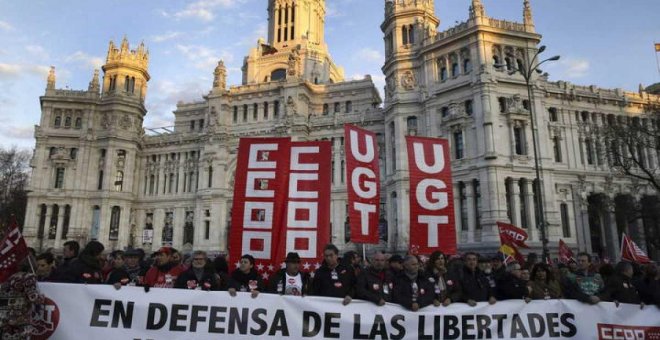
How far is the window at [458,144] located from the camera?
3898 cm

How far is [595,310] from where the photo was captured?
8.58 meters

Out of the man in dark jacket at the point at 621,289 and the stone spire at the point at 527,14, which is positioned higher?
the stone spire at the point at 527,14

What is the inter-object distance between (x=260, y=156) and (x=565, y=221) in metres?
36.7

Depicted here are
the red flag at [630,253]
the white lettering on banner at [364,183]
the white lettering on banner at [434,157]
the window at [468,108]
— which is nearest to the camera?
the white lettering on banner at [364,183]

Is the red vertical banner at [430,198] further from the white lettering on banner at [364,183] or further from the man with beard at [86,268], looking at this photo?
the man with beard at [86,268]

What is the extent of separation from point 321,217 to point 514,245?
11670 millimetres

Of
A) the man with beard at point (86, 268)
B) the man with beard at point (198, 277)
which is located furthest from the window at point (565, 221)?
the man with beard at point (86, 268)

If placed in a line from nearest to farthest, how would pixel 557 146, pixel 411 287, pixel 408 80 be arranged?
pixel 411 287 < pixel 557 146 < pixel 408 80

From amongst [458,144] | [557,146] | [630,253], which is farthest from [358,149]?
[557,146]

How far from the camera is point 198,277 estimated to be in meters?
8.70

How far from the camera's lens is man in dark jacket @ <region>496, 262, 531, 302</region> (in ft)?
28.7

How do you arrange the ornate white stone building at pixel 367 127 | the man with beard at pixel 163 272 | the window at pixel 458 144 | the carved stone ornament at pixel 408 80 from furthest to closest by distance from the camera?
the carved stone ornament at pixel 408 80 < the window at pixel 458 144 < the ornate white stone building at pixel 367 127 < the man with beard at pixel 163 272

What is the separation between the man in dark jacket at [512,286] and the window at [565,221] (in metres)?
34.3

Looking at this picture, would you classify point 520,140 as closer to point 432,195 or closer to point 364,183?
point 432,195
